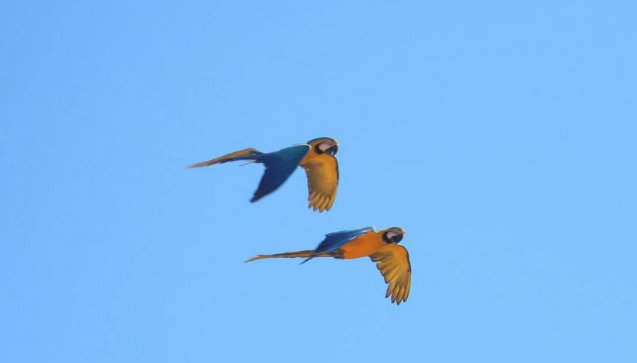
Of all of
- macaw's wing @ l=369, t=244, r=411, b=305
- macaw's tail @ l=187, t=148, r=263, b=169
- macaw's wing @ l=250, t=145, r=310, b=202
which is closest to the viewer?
macaw's wing @ l=250, t=145, r=310, b=202

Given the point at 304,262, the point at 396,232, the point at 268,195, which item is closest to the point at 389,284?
the point at 396,232

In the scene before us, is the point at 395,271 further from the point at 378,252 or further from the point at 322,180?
the point at 322,180

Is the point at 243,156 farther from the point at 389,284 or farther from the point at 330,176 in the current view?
the point at 389,284

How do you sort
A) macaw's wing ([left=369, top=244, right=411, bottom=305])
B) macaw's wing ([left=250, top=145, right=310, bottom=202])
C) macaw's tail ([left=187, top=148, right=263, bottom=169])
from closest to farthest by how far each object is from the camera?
1. macaw's wing ([left=250, top=145, right=310, bottom=202])
2. macaw's tail ([left=187, top=148, right=263, bottom=169])
3. macaw's wing ([left=369, top=244, right=411, bottom=305])

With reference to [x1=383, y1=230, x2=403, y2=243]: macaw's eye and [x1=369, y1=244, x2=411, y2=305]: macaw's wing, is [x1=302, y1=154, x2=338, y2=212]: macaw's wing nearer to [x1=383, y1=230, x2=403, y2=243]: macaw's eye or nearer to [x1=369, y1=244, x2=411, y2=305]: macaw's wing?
[x1=383, y1=230, x2=403, y2=243]: macaw's eye

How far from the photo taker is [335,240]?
2755cm

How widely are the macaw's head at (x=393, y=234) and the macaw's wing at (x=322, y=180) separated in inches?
46.6

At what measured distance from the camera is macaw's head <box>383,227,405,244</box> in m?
28.8

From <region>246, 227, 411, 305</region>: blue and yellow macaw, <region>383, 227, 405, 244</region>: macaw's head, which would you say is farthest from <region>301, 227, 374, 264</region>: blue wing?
<region>383, 227, 405, 244</region>: macaw's head

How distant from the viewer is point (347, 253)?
28.4 meters

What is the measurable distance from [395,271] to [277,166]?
6192 millimetres

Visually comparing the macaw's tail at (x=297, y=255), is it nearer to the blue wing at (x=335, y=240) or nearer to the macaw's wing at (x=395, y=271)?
the blue wing at (x=335, y=240)

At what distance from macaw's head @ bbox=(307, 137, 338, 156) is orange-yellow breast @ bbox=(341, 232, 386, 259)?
1774mm

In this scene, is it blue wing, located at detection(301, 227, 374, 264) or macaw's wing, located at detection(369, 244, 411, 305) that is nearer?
blue wing, located at detection(301, 227, 374, 264)
